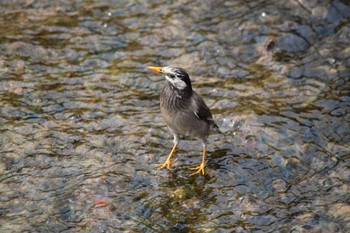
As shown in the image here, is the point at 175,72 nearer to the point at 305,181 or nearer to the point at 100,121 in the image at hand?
the point at 100,121

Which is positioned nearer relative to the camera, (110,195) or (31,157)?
(110,195)

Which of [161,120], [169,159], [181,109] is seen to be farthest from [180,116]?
[161,120]

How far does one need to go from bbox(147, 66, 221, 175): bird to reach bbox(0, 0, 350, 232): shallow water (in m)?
0.62

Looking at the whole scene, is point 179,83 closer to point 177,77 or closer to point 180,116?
point 177,77

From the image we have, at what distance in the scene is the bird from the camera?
34.4ft

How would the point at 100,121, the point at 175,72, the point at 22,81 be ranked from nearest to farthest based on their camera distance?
the point at 175,72 → the point at 100,121 → the point at 22,81

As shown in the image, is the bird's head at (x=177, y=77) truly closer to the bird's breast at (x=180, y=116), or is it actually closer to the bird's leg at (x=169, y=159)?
the bird's breast at (x=180, y=116)

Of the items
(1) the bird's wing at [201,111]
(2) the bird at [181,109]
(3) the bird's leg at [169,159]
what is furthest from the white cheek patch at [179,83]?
(3) the bird's leg at [169,159]

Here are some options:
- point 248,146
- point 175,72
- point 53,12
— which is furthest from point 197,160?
point 53,12

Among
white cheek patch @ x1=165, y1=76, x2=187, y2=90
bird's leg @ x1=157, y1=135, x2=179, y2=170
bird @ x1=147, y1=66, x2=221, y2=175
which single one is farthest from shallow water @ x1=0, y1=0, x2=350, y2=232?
white cheek patch @ x1=165, y1=76, x2=187, y2=90

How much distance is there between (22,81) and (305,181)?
6.24 meters

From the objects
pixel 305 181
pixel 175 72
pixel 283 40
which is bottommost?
pixel 305 181

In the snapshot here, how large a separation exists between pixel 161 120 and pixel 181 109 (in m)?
1.43

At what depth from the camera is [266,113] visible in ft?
38.9
